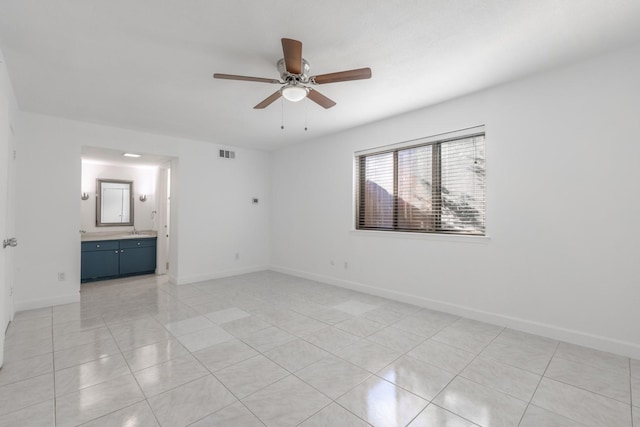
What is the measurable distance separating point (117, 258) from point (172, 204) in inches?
60.7

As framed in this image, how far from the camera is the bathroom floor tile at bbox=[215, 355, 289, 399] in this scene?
2057mm

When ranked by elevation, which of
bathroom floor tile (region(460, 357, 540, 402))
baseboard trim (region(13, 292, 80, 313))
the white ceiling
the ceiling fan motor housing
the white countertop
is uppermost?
the white ceiling

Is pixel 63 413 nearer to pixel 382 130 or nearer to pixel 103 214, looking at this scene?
pixel 382 130

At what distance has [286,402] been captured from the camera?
6.27ft

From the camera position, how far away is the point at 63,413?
179 centimetres

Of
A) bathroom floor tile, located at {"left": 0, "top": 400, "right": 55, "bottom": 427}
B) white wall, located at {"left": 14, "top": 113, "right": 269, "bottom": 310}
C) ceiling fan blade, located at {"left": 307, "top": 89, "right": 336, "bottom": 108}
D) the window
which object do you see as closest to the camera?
bathroom floor tile, located at {"left": 0, "top": 400, "right": 55, "bottom": 427}

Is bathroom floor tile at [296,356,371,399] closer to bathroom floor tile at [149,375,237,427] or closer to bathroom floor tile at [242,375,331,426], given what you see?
bathroom floor tile at [242,375,331,426]

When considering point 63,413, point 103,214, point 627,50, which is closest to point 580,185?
point 627,50

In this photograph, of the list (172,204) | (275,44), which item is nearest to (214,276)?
(172,204)

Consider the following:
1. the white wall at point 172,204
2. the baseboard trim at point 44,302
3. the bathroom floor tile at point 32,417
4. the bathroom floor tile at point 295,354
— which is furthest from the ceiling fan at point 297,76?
the baseboard trim at point 44,302

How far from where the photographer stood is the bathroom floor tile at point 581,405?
5.73 feet

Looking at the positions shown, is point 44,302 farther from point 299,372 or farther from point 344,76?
point 344,76

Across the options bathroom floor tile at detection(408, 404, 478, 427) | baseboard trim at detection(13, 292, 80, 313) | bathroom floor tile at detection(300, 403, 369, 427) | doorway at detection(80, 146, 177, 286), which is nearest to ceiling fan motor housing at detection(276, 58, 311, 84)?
bathroom floor tile at detection(300, 403, 369, 427)

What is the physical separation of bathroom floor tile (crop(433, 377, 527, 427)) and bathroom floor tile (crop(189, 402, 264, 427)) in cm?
119
